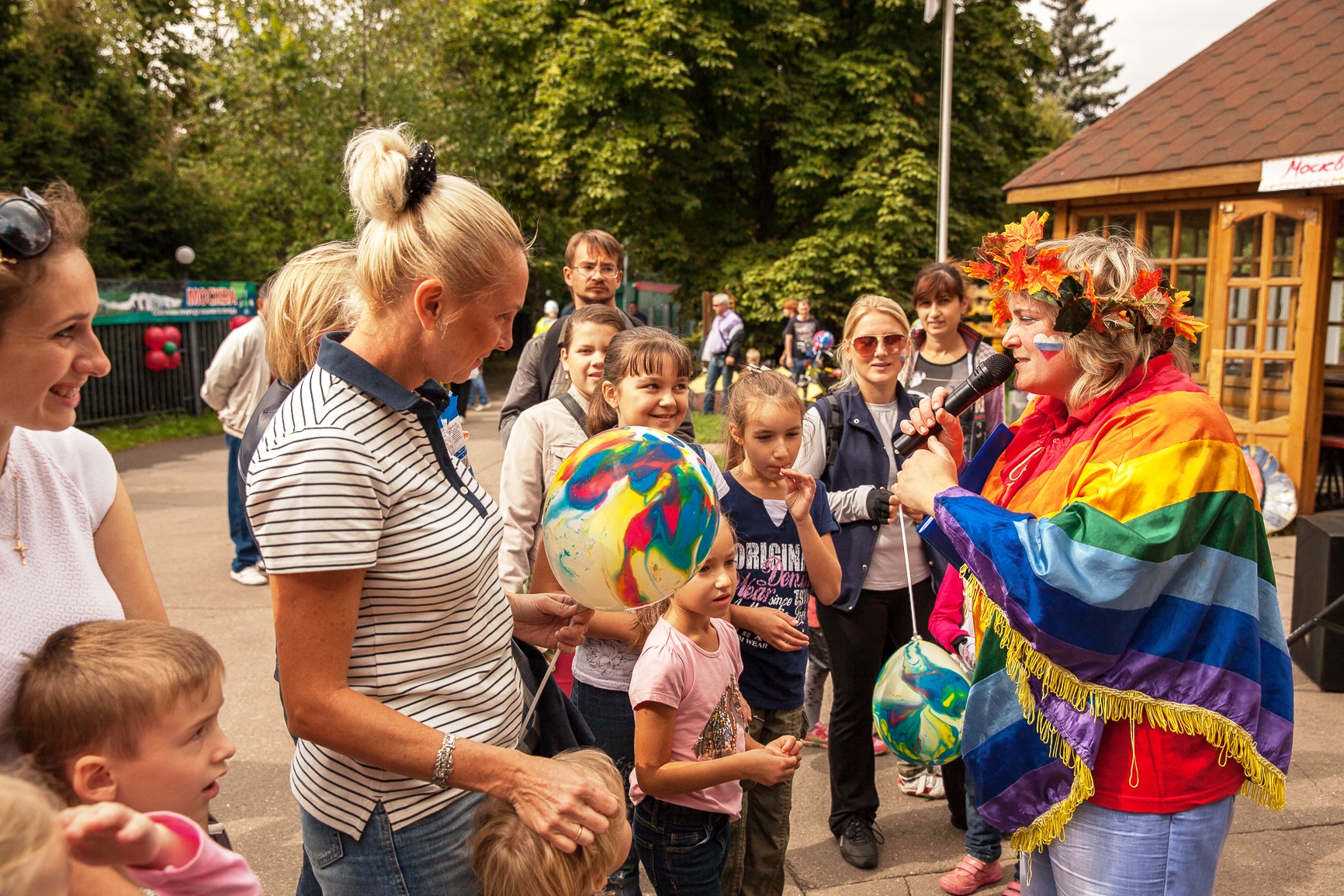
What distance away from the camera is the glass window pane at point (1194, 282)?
8.18 metres

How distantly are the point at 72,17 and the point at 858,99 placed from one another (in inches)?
568

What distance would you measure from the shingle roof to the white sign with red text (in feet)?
0.23

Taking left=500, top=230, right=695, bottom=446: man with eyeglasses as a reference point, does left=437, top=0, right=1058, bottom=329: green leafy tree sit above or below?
above

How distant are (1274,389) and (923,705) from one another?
6.62m

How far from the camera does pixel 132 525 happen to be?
1.71m

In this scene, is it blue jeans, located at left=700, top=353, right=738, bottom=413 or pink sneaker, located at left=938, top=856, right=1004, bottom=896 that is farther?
blue jeans, located at left=700, top=353, right=738, bottom=413

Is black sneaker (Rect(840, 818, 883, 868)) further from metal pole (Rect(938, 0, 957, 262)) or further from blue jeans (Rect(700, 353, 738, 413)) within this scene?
blue jeans (Rect(700, 353, 738, 413))

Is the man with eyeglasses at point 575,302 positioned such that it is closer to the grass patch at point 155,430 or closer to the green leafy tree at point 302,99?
the grass patch at point 155,430

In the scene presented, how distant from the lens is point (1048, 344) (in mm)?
2236

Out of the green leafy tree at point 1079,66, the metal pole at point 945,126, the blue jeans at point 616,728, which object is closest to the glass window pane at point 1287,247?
the metal pole at point 945,126

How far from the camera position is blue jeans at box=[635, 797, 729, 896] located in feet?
7.93

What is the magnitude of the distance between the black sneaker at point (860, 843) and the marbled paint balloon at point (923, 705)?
583 millimetres

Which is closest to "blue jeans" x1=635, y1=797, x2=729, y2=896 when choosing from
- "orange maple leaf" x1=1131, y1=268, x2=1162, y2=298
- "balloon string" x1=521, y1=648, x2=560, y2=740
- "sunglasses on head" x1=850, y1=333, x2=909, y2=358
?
"balloon string" x1=521, y1=648, x2=560, y2=740

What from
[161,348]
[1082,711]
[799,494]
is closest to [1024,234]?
[799,494]
